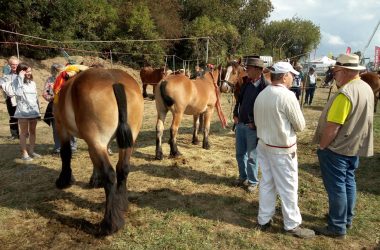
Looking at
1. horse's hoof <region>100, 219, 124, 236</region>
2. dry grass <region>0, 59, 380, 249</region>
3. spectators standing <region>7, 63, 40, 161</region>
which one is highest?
spectators standing <region>7, 63, 40, 161</region>

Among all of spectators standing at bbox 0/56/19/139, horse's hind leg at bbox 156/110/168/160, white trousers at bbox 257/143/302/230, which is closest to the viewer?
white trousers at bbox 257/143/302/230

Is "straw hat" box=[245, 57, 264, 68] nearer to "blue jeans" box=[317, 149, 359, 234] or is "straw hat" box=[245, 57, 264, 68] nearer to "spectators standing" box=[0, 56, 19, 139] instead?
"blue jeans" box=[317, 149, 359, 234]

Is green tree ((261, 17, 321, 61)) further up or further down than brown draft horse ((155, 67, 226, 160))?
further up

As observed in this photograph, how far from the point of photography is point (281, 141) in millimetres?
3588

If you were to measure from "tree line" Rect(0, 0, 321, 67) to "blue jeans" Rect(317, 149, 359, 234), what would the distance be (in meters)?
18.0

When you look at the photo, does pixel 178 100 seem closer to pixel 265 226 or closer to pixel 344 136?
pixel 265 226

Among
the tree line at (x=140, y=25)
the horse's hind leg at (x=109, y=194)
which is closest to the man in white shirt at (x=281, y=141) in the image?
the horse's hind leg at (x=109, y=194)

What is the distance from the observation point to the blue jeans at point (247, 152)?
4859 mm

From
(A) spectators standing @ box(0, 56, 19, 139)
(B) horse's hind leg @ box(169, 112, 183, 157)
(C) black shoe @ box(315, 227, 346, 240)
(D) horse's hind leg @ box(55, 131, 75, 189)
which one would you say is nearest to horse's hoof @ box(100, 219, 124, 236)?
(D) horse's hind leg @ box(55, 131, 75, 189)

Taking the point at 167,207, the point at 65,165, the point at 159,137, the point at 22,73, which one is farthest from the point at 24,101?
the point at 167,207

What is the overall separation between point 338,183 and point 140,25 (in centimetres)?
A: 2575

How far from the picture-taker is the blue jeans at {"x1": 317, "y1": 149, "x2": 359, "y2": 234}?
12.1 ft

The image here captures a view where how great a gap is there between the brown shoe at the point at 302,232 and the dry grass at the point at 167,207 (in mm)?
62

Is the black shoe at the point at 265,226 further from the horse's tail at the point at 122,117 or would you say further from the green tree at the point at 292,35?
the green tree at the point at 292,35
